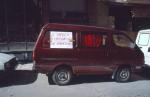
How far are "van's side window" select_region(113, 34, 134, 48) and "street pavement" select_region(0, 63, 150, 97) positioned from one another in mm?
1406

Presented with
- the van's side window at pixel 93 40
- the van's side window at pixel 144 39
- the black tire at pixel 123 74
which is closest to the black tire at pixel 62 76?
the van's side window at pixel 93 40

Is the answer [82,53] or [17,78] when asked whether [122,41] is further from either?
[17,78]

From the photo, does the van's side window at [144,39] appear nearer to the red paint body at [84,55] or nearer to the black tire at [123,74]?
→ the red paint body at [84,55]

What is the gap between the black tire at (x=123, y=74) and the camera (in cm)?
983

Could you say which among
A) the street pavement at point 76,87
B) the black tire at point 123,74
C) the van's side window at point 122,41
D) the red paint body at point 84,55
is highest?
the van's side window at point 122,41

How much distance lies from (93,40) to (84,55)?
2.05 ft

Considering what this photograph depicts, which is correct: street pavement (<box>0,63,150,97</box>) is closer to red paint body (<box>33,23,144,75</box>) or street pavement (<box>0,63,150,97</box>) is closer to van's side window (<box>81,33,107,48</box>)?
red paint body (<box>33,23,144,75</box>)

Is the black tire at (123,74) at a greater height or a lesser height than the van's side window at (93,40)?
lesser

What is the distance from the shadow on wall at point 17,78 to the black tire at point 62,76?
1122 millimetres

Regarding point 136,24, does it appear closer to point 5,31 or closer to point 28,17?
point 28,17

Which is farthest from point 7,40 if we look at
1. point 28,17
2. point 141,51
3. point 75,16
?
point 141,51

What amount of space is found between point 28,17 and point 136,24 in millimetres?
6737

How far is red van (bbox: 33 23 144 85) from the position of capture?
893 centimetres

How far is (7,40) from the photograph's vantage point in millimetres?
14281
